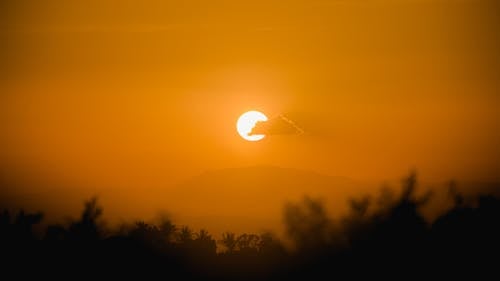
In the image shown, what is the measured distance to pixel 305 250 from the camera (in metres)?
54.9

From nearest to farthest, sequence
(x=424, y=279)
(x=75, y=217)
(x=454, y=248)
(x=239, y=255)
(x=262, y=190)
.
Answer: (x=424, y=279) < (x=454, y=248) < (x=75, y=217) < (x=239, y=255) < (x=262, y=190)

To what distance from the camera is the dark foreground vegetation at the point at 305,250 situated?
152ft

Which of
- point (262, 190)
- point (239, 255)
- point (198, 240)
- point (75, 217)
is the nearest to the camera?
point (75, 217)

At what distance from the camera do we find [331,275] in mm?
50625

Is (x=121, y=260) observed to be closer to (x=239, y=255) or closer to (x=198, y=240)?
(x=239, y=255)

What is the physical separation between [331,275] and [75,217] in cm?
1601

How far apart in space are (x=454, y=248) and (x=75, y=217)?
74.5 ft

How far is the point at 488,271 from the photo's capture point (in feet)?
147

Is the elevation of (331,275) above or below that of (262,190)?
below

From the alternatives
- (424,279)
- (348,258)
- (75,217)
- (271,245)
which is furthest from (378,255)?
(75,217)

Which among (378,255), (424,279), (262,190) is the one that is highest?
(262,190)

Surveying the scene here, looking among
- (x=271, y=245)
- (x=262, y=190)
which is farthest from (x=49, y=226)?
(x=262, y=190)

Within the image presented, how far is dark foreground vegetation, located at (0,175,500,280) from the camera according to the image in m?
46.3

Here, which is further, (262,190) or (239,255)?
(262,190)
